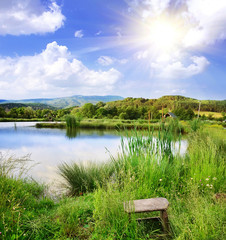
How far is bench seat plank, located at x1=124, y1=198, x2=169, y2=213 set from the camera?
5.92 feet

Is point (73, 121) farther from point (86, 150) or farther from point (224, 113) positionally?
point (224, 113)

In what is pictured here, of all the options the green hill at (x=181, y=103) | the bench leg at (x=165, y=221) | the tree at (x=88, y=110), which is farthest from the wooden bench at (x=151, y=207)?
the tree at (x=88, y=110)

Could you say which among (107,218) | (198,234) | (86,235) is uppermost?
(198,234)

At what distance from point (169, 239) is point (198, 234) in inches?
16.3

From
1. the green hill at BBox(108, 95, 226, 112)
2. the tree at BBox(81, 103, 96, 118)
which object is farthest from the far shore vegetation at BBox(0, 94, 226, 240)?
the tree at BBox(81, 103, 96, 118)

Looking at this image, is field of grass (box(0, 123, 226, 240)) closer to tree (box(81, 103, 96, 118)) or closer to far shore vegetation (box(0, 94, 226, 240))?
far shore vegetation (box(0, 94, 226, 240))

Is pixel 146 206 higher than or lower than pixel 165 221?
higher

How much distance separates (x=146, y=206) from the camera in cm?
190

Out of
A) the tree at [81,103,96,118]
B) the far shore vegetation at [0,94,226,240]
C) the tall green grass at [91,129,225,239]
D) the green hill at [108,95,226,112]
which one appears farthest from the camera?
the green hill at [108,95,226,112]

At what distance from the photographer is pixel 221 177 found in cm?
326

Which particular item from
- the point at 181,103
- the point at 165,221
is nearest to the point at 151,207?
the point at 165,221

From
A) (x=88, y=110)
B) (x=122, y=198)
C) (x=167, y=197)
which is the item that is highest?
(x=88, y=110)

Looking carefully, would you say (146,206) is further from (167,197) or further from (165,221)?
(167,197)

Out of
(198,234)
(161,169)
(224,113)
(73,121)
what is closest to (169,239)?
(198,234)
